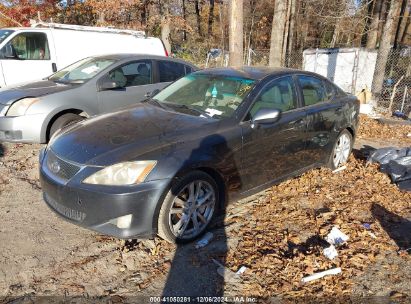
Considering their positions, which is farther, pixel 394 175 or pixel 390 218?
pixel 394 175

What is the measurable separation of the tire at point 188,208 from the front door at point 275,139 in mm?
532

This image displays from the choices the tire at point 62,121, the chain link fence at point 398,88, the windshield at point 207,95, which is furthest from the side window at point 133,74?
the chain link fence at point 398,88

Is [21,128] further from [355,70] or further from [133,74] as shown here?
[355,70]

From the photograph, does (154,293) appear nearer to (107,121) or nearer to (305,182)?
(107,121)

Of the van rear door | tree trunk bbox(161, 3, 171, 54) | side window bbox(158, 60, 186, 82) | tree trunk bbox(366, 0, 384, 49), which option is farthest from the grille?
tree trunk bbox(161, 3, 171, 54)

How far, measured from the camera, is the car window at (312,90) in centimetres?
479

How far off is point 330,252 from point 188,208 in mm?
1363

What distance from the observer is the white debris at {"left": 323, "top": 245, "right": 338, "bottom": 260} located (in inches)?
Answer: 130

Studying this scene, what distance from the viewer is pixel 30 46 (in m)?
8.70

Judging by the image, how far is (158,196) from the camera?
3121 mm

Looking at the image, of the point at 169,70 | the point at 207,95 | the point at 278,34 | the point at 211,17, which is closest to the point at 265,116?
the point at 207,95

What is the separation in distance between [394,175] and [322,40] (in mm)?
27583

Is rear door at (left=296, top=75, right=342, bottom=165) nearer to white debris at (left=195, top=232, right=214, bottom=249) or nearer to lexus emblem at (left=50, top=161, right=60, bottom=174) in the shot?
white debris at (left=195, top=232, right=214, bottom=249)

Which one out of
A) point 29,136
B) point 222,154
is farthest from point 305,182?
point 29,136
